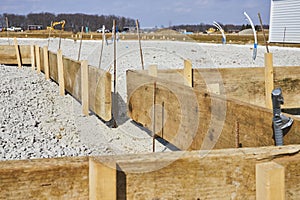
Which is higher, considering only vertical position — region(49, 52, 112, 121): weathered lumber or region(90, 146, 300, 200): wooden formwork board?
region(90, 146, 300, 200): wooden formwork board

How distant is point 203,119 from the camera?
129 inches

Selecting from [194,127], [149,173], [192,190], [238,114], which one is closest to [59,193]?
[149,173]

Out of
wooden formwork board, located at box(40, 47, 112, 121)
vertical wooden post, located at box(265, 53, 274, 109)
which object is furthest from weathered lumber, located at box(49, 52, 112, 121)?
vertical wooden post, located at box(265, 53, 274, 109)

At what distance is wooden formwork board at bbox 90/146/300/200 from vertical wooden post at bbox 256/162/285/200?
0.13 m

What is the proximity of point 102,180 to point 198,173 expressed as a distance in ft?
1.47

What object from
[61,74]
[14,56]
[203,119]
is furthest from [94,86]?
[14,56]

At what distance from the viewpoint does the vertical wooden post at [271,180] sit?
66.5 inches

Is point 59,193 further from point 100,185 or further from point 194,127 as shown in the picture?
point 194,127

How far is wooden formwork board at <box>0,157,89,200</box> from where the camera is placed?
165 cm

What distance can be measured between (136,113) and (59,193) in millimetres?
3304

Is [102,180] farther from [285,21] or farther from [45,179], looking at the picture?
[285,21]

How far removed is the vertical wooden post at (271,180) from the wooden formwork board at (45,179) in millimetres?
735

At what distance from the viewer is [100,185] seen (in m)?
1.66

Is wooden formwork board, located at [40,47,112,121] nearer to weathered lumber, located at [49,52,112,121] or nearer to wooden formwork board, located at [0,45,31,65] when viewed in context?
weathered lumber, located at [49,52,112,121]
